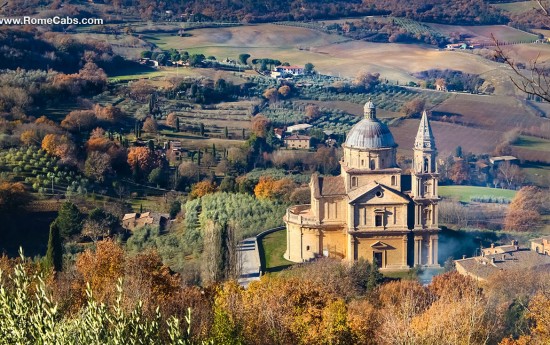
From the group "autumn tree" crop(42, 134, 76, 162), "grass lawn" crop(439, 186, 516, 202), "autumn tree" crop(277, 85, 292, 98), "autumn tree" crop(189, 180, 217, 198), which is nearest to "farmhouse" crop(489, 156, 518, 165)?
"grass lawn" crop(439, 186, 516, 202)

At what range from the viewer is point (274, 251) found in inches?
1833

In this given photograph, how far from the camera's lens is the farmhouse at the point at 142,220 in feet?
160

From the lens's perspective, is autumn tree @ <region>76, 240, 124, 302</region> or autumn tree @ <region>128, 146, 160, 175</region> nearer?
autumn tree @ <region>76, 240, 124, 302</region>

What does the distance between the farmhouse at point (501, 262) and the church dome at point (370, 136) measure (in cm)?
613

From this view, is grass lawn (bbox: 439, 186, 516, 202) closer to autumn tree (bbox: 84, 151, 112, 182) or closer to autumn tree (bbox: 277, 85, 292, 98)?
autumn tree (bbox: 84, 151, 112, 182)

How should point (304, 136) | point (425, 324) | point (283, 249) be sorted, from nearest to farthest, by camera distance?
point (425, 324) → point (283, 249) → point (304, 136)

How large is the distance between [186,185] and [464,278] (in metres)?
22.8

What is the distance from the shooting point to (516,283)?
3784cm

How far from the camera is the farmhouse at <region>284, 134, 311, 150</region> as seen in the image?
68.0 metres

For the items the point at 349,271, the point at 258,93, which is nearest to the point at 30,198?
the point at 349,271

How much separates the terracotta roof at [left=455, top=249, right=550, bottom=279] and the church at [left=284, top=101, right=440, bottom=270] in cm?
272

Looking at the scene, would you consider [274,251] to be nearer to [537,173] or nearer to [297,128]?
[537,173]

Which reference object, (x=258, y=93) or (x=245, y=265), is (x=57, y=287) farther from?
(x=258, y=93)

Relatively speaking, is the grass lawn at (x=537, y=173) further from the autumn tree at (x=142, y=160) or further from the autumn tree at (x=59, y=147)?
the autumn tree at (x=59, y=147)
